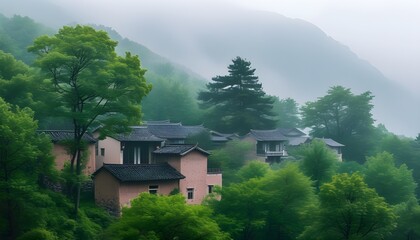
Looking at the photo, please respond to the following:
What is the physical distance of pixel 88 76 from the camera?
2267cm

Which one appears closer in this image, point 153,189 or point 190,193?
point 153,189

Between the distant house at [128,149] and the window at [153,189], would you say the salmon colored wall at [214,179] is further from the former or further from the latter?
the window at [153,189]

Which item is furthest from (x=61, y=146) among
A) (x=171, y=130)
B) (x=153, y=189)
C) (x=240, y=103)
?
(x=240, y=103)

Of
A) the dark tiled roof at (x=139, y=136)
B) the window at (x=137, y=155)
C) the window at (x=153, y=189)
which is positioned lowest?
the window at (x=153, y=189)

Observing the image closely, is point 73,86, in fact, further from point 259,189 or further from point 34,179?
point 259,189

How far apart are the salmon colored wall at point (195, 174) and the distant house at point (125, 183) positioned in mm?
1352

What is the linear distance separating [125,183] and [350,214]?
11.9 metres

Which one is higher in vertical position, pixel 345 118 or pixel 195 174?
pixel 345 118

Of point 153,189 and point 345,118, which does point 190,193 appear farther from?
point 345,118

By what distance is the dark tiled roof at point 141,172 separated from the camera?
89.0 feet

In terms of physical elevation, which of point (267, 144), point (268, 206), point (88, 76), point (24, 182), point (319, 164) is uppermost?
point (88, 76)

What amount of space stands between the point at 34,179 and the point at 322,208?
1343cm

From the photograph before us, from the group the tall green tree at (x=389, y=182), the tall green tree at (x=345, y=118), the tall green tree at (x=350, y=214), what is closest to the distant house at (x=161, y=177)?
the tall green tree at (x=350, y=214)

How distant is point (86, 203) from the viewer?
2750 centimetres
